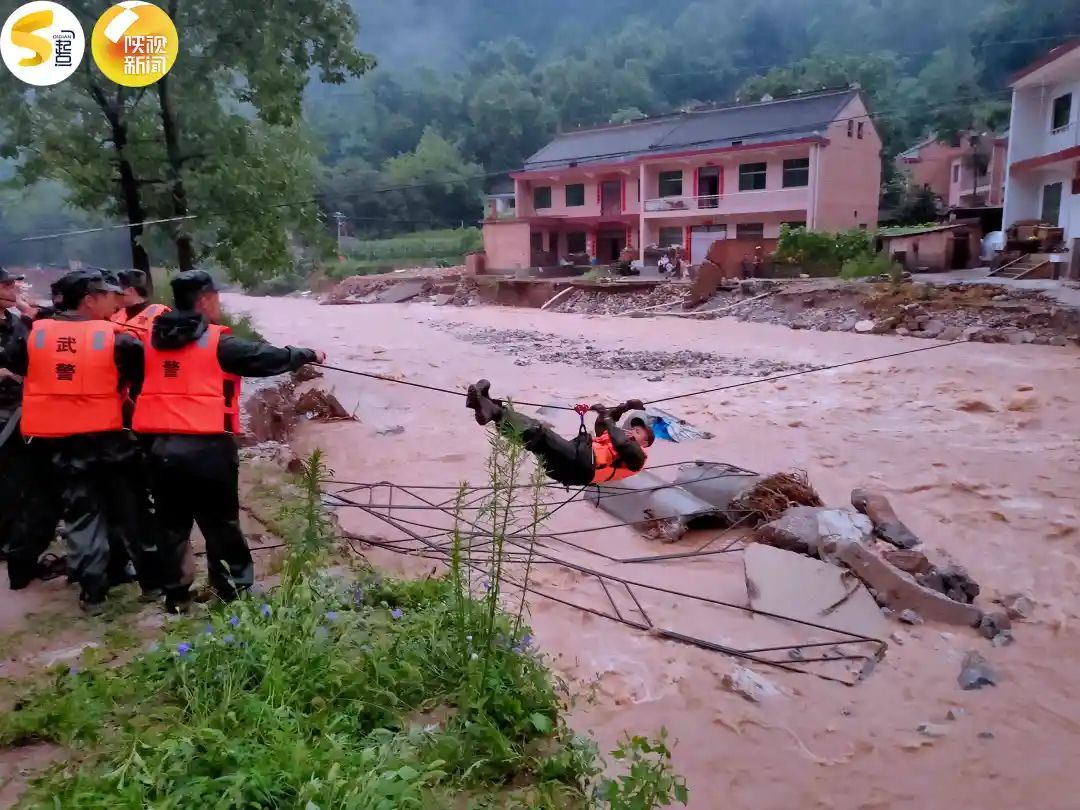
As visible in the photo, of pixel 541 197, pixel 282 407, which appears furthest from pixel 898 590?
pixel 541 197

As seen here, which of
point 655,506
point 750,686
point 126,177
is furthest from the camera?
point 126,177

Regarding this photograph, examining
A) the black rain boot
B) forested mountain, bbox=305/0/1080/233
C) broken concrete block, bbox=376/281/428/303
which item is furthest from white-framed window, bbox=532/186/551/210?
the black rain boot

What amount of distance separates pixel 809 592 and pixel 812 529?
740 millimetres

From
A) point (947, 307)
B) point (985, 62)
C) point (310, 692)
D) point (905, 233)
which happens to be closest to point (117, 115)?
point (310, 692)

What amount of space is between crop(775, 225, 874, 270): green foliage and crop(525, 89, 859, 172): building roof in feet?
17.1

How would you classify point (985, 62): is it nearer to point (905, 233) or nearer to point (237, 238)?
point (905, 233)

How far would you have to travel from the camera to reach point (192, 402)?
3373 millimetres

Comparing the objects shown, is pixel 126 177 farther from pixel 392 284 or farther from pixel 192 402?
pixel 392 284

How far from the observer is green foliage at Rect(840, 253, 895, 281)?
19.0 meters

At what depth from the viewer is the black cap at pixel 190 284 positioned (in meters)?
3.38

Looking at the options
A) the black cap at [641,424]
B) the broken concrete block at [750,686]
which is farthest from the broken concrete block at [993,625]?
the black cap at [641,424]

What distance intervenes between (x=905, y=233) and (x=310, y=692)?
21.7 metres

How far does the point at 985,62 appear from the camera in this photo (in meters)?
33.5

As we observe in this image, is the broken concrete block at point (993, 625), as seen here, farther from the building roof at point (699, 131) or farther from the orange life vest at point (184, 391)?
the building roof at point (699, 131)
